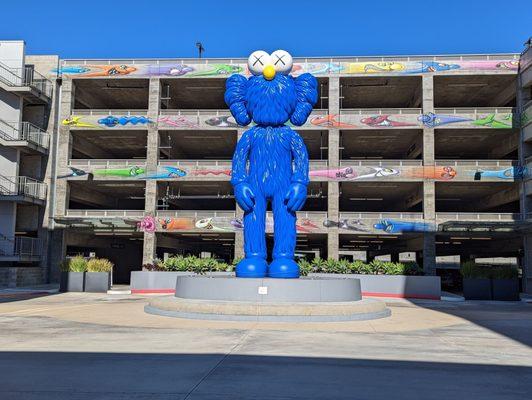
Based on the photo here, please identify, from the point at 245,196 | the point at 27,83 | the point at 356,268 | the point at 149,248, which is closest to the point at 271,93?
the point at 245,196

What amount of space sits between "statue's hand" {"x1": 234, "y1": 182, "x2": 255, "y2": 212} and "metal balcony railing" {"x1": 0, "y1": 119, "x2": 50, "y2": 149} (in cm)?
2470

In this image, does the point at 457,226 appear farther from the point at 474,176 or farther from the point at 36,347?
the point at 36,347

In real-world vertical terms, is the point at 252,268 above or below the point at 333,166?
below

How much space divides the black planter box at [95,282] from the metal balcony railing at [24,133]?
45.5 ft

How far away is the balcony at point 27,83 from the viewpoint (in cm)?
3403

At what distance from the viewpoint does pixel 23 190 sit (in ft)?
116

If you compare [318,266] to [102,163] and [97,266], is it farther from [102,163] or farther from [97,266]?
[102,163]

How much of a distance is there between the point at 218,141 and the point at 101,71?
9937 mm

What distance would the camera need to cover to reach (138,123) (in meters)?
37.5

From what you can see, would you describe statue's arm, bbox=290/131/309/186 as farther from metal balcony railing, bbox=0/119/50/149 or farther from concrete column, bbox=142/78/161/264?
metal balcony railing, bbox=0/119/50/149

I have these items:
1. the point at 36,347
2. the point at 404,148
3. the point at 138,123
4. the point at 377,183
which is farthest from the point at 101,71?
the point at 36,347

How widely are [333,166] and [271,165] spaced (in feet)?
72.1

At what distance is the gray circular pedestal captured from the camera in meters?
12.2

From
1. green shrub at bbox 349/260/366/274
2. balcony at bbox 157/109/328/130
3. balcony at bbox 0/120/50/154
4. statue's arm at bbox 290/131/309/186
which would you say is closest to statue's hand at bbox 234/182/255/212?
statue's arm at bbox 290/131/309/186
